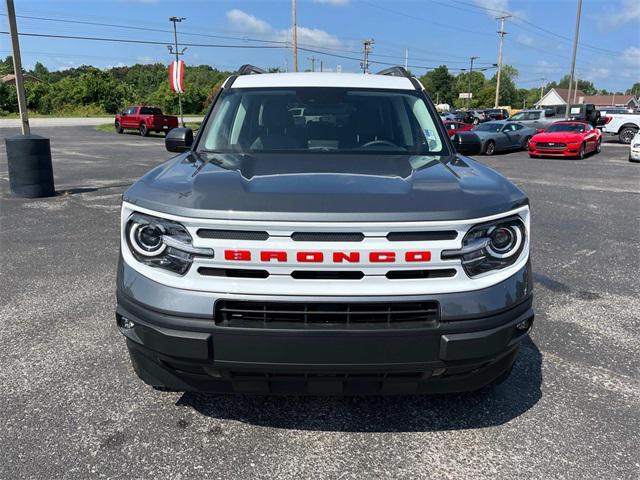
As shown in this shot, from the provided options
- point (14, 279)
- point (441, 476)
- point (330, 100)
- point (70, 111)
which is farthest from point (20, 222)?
point (70, 111)

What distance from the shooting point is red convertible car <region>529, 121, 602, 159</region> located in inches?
749

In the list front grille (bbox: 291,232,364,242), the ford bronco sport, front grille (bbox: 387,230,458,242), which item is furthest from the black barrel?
front grille (bbox: 387,230,458,242)

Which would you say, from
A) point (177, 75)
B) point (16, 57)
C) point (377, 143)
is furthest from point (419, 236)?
point (177, 75)

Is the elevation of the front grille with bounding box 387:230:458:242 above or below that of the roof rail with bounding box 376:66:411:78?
below

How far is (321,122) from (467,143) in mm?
1175

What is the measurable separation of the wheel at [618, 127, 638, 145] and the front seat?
91.7ft

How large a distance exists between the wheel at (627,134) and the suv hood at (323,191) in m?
28.1

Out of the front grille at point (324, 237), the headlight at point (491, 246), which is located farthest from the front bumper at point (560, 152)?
the front grille at point (324, 237)

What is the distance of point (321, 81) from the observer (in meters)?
3.86

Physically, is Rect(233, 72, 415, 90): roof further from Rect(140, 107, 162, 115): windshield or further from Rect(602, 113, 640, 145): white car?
Rect(140, 107, 162, 115): windshield

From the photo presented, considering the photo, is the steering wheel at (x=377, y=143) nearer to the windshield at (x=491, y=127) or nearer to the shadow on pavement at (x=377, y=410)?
the shadow on pavement at (x=377, y=410)

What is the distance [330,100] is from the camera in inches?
143

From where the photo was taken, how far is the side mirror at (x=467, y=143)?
3.91m

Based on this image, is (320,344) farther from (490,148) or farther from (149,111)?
(149,111)
